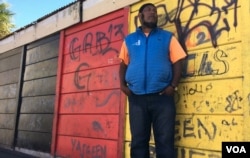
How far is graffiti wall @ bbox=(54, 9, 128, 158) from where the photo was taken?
482 cm

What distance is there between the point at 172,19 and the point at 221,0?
69cm

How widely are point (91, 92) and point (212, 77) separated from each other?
2.36m

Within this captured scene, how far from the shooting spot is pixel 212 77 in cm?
345

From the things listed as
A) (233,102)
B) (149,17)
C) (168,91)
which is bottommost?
(233,102)

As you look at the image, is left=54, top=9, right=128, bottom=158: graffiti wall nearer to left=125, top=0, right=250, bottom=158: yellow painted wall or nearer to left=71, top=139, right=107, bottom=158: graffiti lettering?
left=71, top=139, right=107, bottom=158: graffiti lettering

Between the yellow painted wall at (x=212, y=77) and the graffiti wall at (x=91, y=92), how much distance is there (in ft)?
3.36

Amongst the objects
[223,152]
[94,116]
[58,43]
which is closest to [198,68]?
[223,152]

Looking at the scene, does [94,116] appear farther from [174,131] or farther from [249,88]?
[249,88]

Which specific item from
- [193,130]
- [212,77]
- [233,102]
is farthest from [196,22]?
[193,130]

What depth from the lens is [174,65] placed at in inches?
142

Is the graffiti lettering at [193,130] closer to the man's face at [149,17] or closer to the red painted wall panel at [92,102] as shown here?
the man's face at [149,17]

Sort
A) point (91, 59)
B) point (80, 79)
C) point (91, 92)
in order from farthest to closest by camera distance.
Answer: point (80, 79) < point (91, 59) < point (91, 92)

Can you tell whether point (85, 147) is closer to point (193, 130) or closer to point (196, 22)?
point (193, 130)

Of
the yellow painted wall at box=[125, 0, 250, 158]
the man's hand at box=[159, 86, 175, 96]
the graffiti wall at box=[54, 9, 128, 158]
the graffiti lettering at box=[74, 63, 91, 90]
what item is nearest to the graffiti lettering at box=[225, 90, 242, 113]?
the yellow painted wall at box=[125, 0, 250, 158]
